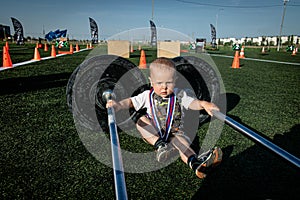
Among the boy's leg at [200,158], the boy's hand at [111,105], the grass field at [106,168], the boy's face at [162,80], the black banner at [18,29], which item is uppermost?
the black banner at [18,29]

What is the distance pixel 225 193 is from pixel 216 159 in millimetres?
323

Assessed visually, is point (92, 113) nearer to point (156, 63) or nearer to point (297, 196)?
point (156, 63)

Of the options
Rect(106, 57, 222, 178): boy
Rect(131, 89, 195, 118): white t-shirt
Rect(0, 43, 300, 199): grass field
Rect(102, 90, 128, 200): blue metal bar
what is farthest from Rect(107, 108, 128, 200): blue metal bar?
Rect(131, 89, 195, 118): white t-shirt

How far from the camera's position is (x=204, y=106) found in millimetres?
2611

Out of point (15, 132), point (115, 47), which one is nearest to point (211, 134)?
point (15, 132)

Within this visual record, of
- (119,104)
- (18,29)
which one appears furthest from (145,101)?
(18,29)

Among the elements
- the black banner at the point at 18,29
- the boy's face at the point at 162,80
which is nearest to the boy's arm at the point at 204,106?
the boy's face at the point at 162,80

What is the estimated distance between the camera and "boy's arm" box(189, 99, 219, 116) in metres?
2.50

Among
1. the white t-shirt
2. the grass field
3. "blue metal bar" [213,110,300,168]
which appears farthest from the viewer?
the white t-shirt

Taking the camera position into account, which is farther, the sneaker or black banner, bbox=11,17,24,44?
black banner, bbox=11,17,24,44

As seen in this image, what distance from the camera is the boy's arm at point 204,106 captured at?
2.50m

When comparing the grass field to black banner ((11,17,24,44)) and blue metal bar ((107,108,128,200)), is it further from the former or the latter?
black banner ((11,17,24,44))

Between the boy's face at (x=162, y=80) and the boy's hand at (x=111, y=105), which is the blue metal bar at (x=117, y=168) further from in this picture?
the boy's face at (x=162, y=80)

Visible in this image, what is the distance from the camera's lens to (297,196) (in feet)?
6.75
